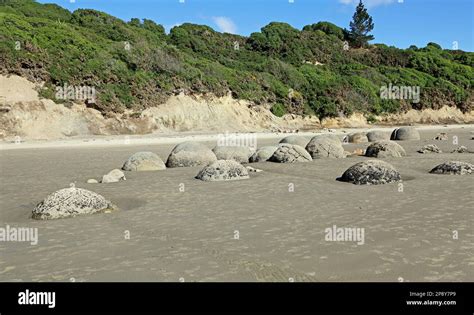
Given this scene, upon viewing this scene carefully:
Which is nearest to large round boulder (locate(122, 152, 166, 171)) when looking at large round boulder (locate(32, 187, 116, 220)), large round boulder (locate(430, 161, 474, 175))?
large round boulder (locate(32, 187, 116, 220))

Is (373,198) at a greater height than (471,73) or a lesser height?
lesser

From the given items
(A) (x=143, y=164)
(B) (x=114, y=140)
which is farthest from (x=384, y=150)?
(B) (x=114, y=140)

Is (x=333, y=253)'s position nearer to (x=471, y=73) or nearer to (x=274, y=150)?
(x=274, y=150)

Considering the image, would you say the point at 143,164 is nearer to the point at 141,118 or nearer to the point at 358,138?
the point at 358,138

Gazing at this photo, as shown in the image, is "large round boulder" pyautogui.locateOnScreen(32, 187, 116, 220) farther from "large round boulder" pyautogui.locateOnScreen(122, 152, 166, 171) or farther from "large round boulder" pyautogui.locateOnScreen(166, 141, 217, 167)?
"large round boulder" pyautogui.locateOnScreen(166, 141, 217, 167)

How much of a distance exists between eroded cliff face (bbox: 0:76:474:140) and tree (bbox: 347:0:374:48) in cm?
3065

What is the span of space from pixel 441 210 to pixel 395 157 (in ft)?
28.5

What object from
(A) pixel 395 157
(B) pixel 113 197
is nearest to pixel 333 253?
(B) pixel 113 197

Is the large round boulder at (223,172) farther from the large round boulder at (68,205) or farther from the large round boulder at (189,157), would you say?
the large round boulder at (68,205)

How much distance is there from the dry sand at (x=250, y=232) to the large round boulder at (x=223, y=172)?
0.99 ft

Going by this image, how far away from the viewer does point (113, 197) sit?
9.44m

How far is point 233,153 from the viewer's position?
15984 millimetres

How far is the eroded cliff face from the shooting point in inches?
965

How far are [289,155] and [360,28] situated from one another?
61193 millimetres
